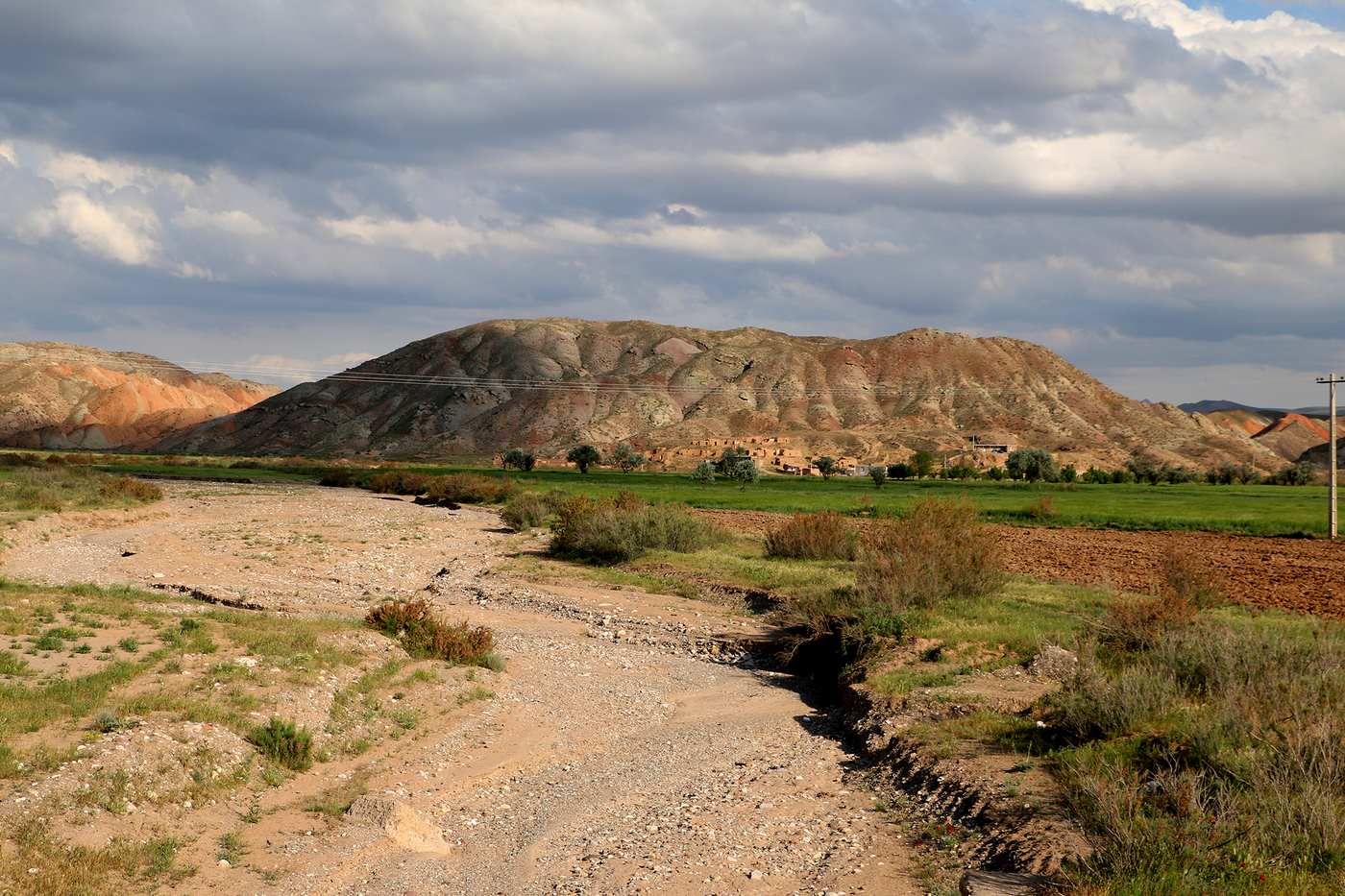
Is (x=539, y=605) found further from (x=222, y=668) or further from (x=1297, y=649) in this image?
(x=1297, y=649)

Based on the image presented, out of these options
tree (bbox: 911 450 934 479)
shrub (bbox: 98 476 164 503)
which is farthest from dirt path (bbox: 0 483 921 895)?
tree (bbox: 911 450 934 479)

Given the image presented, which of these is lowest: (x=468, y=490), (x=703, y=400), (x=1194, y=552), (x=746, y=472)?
(x=1194, y=552)

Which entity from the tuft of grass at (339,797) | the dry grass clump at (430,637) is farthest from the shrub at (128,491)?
the tuft of grass at (339,797)

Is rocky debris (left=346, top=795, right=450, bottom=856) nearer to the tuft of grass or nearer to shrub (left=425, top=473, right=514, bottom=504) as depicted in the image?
the tuft of grass

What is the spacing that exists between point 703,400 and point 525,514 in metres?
117

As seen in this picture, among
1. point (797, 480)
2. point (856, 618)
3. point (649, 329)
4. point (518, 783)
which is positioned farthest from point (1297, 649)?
point (649, 329)

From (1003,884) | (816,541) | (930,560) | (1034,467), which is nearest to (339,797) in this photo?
(1003,884)

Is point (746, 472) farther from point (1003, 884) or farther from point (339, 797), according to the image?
point (1003, 884)

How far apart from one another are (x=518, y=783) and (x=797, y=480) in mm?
85323

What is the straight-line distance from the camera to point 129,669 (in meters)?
14.7

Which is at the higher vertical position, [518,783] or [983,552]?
[983,552]

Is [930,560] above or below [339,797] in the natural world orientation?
above

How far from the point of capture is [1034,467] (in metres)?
101

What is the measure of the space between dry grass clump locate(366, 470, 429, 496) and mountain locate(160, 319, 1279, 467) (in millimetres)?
58541
